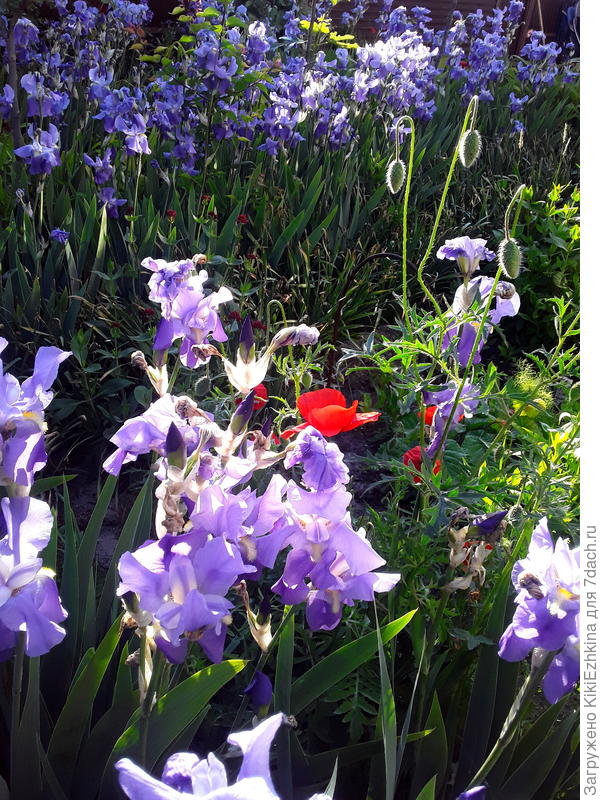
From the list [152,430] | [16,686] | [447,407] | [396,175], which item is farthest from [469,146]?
[16,686]

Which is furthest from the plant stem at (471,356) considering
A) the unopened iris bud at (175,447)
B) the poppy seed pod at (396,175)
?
the unopened iris bud at (175,447)

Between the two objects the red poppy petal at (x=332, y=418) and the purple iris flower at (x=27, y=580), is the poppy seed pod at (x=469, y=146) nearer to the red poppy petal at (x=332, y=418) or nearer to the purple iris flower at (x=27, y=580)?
the red poppy petal at (x=332, y=418)

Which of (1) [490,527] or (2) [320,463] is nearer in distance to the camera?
(2) [320,463]

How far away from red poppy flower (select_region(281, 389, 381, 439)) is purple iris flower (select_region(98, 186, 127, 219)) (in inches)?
53.6

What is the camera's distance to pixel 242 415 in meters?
0.78

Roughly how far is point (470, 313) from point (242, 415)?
760mm

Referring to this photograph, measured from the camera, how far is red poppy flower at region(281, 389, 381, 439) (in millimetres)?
1353

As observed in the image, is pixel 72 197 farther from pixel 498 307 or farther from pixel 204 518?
pixel 204 518

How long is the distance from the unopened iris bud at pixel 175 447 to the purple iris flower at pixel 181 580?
69mm

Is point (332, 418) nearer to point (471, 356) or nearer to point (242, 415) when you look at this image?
point (471, 356)

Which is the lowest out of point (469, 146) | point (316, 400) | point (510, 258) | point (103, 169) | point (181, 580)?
point (316, 400)

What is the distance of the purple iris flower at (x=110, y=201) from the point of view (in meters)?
2.44

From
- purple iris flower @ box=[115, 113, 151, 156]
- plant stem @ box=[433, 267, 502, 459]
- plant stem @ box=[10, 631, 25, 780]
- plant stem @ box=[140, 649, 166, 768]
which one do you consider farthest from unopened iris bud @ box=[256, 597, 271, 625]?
purple iris flower @ box=[115, 113, 151, 156]

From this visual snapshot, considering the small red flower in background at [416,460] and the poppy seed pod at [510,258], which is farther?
the small red flower in background at [416,460]
